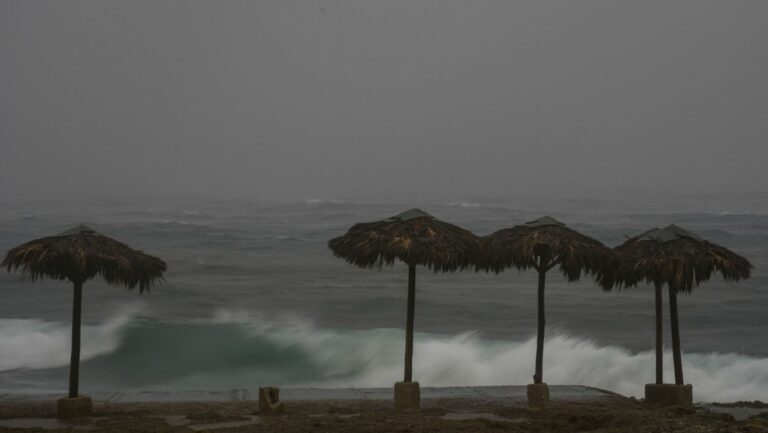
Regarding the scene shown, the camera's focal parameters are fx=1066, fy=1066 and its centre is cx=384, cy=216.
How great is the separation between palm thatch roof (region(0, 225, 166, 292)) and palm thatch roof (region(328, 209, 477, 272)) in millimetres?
2709

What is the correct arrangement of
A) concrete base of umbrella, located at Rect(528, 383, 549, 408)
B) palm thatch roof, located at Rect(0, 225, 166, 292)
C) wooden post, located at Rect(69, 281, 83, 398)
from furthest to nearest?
concrete base of umbrella, located at Rect(528, 383, 549, 408)
wooden post, located at Rect(69, 281, 83, 398)
palm thatch roof, located at Rect(0, 225, 166, 292)

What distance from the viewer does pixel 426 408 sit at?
1425cm

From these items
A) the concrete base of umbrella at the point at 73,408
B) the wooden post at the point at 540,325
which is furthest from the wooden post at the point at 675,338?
the concrete base of umbrella at the point at 73,408

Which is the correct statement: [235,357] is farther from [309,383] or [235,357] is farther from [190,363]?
[309,383]

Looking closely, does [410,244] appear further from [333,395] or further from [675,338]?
[675,338]

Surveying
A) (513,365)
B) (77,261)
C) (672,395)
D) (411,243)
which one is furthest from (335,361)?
(77,261)

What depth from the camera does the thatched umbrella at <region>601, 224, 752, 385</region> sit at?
1378 centimetres

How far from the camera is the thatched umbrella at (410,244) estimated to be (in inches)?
544

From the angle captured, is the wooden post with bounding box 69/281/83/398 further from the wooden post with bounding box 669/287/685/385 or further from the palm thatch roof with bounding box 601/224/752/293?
the wooden post with bounding box 669/287/685/385

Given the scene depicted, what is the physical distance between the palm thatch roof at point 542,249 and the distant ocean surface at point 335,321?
1016 cm

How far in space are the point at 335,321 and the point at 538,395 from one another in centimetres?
2423

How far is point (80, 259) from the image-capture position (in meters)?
13.4

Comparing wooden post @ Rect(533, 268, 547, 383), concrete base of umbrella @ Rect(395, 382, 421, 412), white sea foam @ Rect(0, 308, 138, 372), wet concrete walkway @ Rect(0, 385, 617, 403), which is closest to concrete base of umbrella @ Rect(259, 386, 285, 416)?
concrete base of umbrella @ Rect(395, 382, 421, 412)

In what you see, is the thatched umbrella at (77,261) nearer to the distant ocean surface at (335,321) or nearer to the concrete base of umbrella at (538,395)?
the concrete base of umbrella at (538,395)
